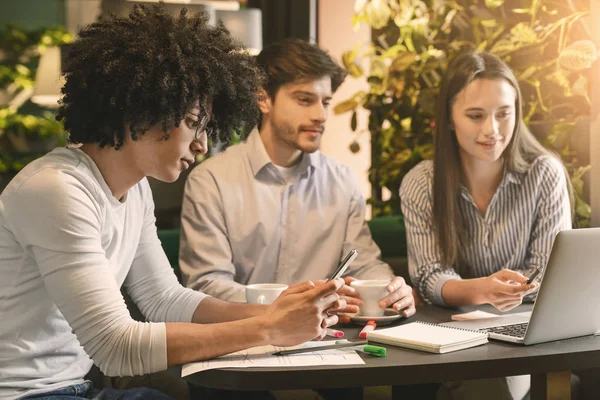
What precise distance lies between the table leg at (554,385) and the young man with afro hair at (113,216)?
441 mm

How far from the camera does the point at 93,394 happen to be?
1.56 metres

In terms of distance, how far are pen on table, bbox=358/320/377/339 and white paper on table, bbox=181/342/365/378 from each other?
4.7 inches

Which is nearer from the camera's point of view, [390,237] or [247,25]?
[390,237]

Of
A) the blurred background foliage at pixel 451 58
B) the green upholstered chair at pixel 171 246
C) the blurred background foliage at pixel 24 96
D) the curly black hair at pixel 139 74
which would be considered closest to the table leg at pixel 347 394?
the curly black hair at pixel 139 74

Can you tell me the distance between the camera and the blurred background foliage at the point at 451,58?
254 centimetres

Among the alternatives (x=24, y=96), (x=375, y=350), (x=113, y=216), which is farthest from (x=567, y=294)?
(x=24, y=96)

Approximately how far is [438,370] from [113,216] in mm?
741

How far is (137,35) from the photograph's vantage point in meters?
1.53

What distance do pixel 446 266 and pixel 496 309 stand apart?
0.30 m

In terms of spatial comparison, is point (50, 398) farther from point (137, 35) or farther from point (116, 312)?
point (137, 35)

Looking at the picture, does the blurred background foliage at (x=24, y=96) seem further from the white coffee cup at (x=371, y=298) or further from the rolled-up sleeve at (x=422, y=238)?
the white coffee cup at (x=371, y=298)

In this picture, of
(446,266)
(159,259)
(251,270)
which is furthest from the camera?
(251,270)

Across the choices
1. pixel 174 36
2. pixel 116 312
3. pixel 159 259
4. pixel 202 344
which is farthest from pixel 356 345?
pixel 174 36

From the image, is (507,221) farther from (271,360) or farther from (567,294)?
(271,360)
